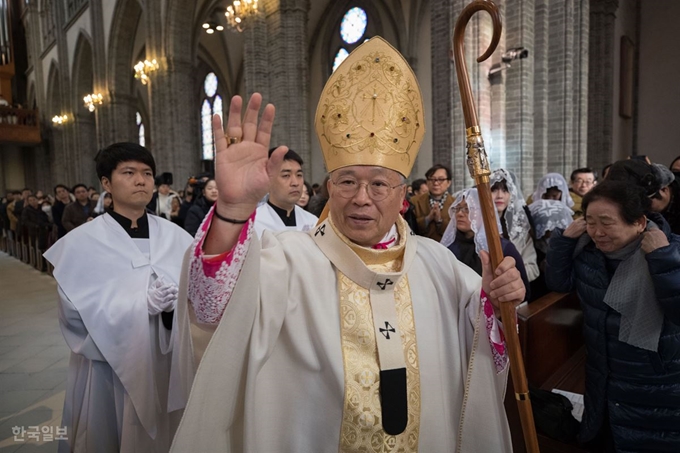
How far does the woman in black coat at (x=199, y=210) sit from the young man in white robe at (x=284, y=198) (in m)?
0.99

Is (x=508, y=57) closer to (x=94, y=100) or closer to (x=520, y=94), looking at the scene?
(x=520, y=94)

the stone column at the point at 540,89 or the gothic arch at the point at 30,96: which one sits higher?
the gothic arch at the point at 30,96

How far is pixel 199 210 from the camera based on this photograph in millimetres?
4160

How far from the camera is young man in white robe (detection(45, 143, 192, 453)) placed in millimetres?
2230

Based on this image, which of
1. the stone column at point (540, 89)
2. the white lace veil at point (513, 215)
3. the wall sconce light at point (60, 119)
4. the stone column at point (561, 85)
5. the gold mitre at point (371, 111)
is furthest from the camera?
the wall sconce light at point (60, 119)

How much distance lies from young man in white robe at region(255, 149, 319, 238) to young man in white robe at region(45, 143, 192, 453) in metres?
0.83

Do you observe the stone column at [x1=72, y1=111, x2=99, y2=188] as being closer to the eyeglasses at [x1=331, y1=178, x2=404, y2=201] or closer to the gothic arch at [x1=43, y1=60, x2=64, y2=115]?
the gothic arch at [x1=43, y1=60, x2=64, y2=115]

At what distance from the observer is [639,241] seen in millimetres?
2057

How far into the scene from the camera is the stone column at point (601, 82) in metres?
12.7

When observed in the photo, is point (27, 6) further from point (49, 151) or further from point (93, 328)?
→ point (93, 328)

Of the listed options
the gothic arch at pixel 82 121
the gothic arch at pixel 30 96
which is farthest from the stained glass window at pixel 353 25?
the gothic arch at pixel 30 96

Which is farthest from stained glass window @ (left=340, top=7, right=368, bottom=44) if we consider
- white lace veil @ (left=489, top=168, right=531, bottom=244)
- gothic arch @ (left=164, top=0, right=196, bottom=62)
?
white lace veil @ (left=489, top=168, right=531, bottom=244)

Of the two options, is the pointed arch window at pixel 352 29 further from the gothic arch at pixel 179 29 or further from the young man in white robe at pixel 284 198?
the young man in white robe at pixel 284 198

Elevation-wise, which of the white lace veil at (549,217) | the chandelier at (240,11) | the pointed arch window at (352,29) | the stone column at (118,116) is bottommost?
the white lace veil at (549,217)
